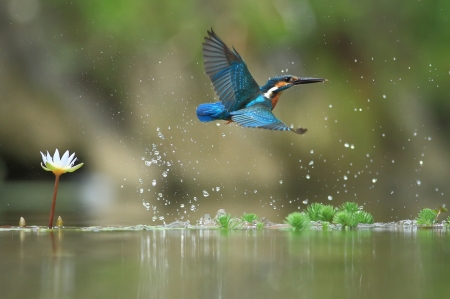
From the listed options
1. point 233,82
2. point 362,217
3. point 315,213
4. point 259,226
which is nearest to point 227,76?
point 233,82

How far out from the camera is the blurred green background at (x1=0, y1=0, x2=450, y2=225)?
32.3 feet

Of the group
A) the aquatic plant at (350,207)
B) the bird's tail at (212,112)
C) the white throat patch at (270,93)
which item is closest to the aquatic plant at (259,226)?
the aquatic plant at (350,207)

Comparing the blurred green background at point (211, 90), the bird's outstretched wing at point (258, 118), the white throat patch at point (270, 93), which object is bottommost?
the bird's outstretched wing at point (258, 118)

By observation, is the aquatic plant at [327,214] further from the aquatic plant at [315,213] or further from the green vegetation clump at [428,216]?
the green vegetation clump at [428,216]

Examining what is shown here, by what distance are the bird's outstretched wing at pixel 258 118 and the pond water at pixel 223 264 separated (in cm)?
57

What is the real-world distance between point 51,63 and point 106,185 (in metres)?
1.99

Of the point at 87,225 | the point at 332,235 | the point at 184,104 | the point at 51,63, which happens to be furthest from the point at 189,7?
the point at 332,235

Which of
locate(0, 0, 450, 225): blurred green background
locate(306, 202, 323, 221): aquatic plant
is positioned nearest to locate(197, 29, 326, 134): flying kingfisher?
locate(306, 202, 323, 221): aquatic plant

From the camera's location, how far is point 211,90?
33.5 ft

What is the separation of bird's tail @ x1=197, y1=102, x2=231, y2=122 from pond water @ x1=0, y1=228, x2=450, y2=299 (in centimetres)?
69

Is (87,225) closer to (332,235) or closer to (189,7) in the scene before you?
(332,235)

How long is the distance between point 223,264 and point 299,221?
1604mm

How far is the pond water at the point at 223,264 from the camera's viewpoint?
2.18 metres

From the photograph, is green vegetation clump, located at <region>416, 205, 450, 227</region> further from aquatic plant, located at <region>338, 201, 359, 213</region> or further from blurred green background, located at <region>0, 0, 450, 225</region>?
blurred green background, located at <region>0, 0, 450, 225</region>
